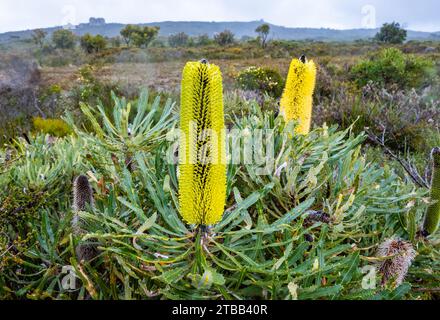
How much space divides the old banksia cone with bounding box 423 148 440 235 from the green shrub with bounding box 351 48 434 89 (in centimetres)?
1092

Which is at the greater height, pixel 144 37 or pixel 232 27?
pixel 232 27

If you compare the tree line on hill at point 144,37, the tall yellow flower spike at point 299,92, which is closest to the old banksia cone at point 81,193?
the tall yellow flower spike at point 299,92

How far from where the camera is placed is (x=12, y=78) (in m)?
16.6

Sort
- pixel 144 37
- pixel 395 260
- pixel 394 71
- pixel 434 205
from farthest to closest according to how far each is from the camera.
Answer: pixel 144 37
pixel 394 71
pixel 434 205
pixel 395 260

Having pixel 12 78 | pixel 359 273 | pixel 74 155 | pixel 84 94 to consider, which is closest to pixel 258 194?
pixel 359 273

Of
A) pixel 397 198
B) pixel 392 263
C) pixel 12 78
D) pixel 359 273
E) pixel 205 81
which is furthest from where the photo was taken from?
pixel 12 78

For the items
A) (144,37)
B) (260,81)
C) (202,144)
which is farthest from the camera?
(144,37)

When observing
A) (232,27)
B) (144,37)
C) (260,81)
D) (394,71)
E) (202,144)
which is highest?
A: (232,27)

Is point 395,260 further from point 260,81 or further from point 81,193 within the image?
point 260,81

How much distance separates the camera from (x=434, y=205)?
1.16 meters

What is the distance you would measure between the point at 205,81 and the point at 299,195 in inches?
17.6

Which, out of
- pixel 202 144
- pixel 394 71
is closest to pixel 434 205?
pixel 202 144

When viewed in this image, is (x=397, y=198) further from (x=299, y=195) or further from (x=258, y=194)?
(x=258, y=194)

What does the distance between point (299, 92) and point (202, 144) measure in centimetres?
65
